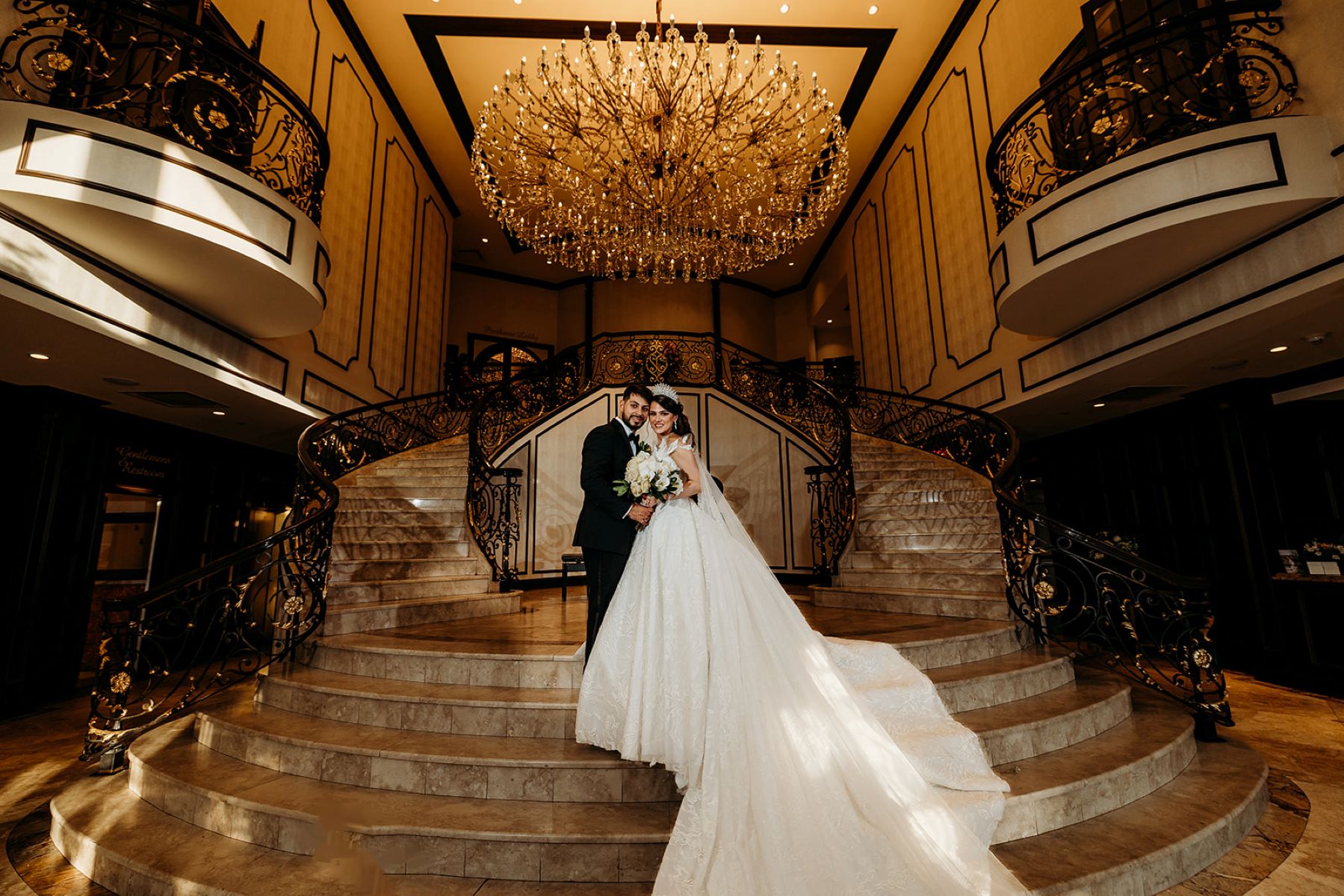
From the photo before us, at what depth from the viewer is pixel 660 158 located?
5250 millimetres

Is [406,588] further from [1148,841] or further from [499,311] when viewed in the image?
[499,311]

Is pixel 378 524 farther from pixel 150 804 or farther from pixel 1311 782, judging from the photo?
pixel 1311 782

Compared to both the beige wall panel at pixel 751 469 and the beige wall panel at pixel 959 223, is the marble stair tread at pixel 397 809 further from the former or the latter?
the beige wall panel at pixel 959 223

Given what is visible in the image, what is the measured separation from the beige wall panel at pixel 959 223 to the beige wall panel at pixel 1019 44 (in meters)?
0.44

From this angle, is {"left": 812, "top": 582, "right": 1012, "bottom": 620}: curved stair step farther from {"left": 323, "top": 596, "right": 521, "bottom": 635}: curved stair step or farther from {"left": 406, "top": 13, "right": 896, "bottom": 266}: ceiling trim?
{"left": 406, "top": 13, "right": 896, "bottom": 266}: ceiling trim

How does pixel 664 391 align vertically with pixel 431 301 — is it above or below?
below

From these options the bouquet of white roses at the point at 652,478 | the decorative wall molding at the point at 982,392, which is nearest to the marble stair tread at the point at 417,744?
the bouquet of white roses at the point at 652,478

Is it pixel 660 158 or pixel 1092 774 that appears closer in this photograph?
pixel 1092 774

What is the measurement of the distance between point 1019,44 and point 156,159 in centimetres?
795

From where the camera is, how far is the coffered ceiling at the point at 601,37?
691 centimetres

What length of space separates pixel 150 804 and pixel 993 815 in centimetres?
370

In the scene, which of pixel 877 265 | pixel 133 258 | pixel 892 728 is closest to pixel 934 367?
pixel 877 265

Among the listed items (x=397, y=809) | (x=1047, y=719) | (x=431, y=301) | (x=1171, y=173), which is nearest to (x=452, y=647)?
(x=397, y=809)

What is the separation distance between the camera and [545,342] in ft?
42.7
